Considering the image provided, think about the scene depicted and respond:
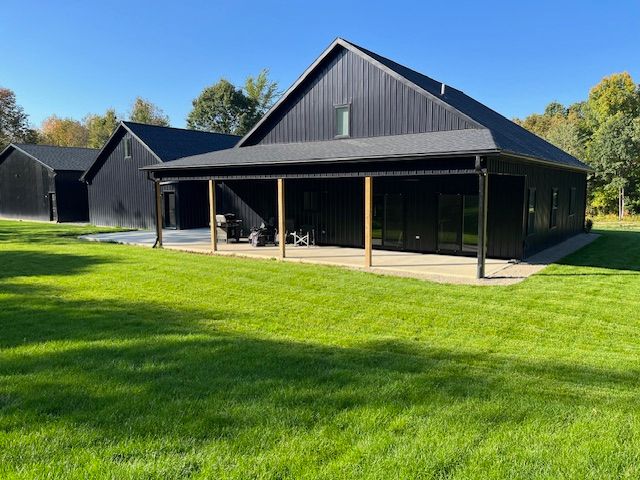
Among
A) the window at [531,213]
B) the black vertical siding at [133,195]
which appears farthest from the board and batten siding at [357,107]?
the black vertical siding at [133,195]

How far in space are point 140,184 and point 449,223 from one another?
16.6 metres

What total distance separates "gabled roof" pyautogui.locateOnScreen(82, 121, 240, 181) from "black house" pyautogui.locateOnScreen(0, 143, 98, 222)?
2.60m

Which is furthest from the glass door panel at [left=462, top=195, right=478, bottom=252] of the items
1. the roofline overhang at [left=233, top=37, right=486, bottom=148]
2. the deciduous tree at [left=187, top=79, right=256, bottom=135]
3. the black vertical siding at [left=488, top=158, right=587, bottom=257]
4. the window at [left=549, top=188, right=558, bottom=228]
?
the deciduous tree at [left=187, top=79, right=256, bottom=135]

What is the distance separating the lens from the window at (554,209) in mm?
14891

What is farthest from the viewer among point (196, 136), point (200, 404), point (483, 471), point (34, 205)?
point (34, 205)

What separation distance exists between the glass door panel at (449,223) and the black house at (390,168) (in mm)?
29

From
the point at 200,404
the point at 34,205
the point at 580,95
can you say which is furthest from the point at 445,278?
the point at 580,95

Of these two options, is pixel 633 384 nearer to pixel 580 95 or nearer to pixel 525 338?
pixel 525 338

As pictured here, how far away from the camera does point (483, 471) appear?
2.66m

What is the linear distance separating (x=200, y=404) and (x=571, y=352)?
14.3ft

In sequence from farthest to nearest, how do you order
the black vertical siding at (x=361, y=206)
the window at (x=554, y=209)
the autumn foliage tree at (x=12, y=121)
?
1. the autumn foliage tree at (x=12, y=121)
2. the window at (x=554, y=209)
3. the black vertical siding at (x=361, y=206)

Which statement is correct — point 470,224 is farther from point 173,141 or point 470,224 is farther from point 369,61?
point 173,141

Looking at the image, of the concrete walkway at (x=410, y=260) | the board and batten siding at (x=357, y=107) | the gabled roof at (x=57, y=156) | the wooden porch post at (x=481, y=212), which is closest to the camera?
the wooden porch post at (x=481, y=212)

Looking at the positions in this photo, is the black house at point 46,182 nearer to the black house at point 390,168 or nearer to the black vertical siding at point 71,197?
the black vertical siding at point 71,197
